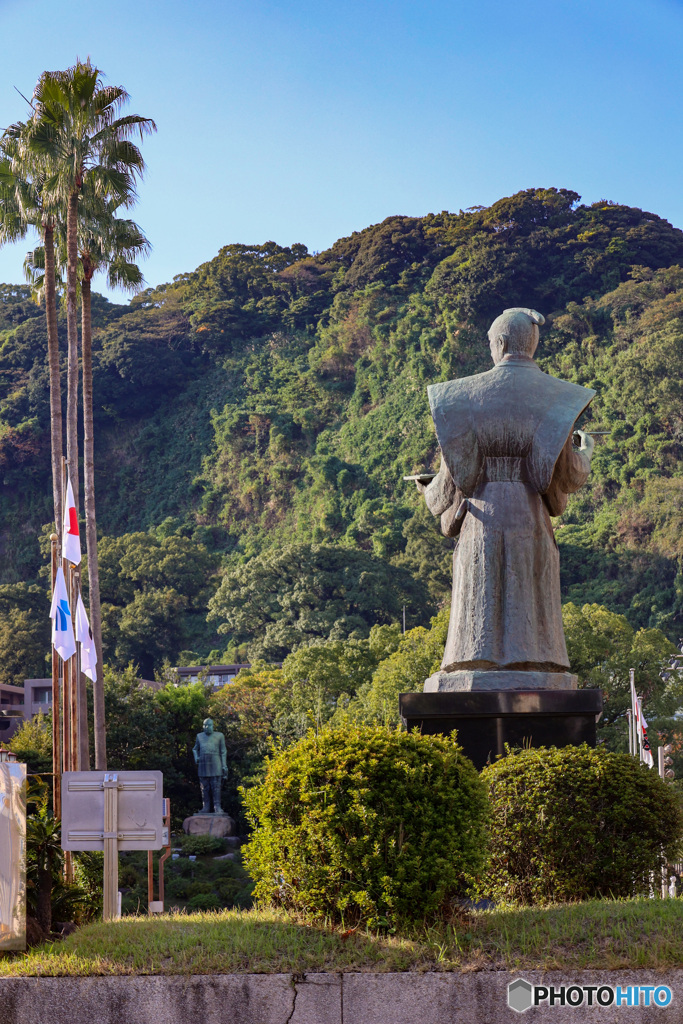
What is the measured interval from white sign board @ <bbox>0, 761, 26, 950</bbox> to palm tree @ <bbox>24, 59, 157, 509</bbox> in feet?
56.4

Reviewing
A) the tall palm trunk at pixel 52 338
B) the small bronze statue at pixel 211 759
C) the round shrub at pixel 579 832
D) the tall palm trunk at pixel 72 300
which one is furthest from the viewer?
the small bronze statue at pixel 211 759

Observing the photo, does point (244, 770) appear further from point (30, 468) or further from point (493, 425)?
point (30, 468)

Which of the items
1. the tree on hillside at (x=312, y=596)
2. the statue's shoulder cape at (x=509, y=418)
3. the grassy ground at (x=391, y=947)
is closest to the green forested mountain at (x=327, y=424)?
the tree on hillside at (x=312, y=596)

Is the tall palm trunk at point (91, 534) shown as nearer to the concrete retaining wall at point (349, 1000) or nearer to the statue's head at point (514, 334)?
the statue's head at point (514, 334)

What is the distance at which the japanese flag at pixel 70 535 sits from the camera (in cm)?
1494

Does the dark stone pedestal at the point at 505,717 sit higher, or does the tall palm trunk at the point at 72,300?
the tall palm trunk at the point at 72,300

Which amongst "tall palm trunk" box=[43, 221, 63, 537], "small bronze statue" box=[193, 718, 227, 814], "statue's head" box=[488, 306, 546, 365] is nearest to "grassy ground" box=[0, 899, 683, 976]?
"statue's head" box=[488, 306, 546, 365]

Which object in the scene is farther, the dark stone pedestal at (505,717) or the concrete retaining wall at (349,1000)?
the dark stone pedestal at (505,717)

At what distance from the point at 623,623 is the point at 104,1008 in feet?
94.3

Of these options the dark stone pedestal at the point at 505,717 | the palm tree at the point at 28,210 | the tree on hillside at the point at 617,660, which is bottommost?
the dark stone pedestal at the point at 505,717

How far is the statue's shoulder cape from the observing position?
6.93m

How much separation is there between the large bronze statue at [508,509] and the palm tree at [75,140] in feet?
51.7

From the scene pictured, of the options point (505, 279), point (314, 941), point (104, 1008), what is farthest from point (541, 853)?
point (505, 279)

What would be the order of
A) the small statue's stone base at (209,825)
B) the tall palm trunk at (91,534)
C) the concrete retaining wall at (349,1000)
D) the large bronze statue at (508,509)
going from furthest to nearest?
the small statue's stone base at (209,825) < the tall palm trunk at (91,534) < the large bronze statue at (508,509) < the concrete retaining wall at (349,1000)
